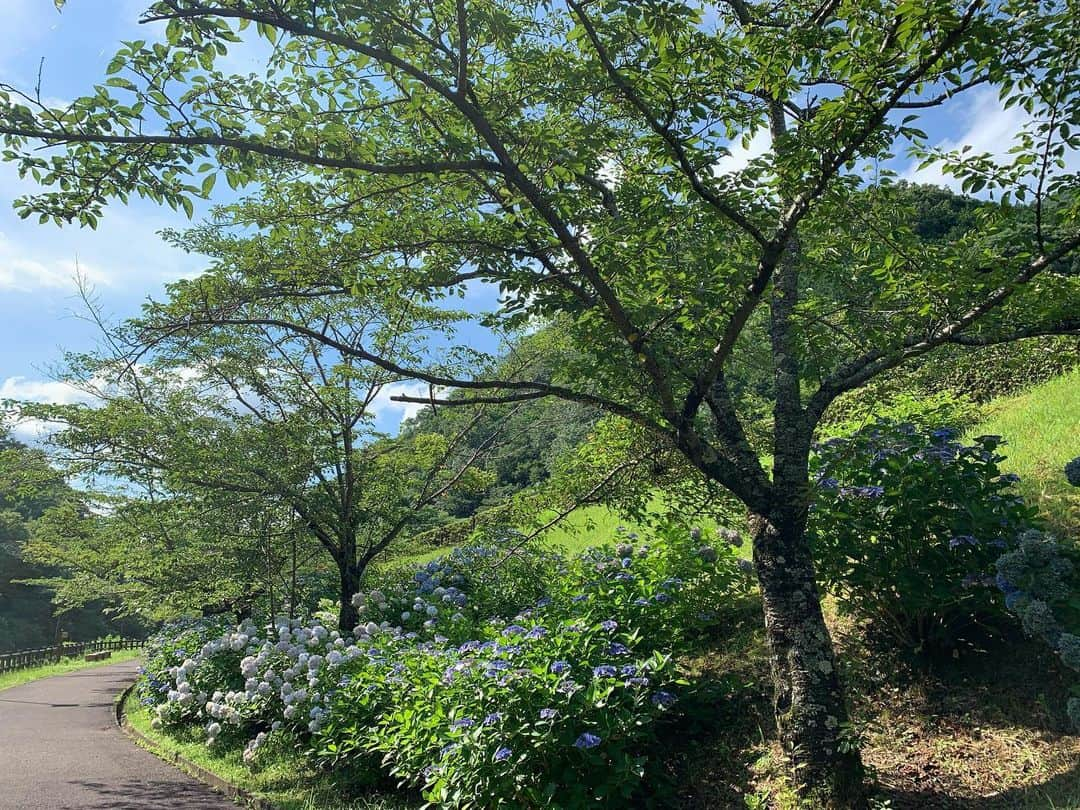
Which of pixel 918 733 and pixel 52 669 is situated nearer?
pixel 918 733

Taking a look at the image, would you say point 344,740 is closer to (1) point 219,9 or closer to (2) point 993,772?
(2) point 993,772

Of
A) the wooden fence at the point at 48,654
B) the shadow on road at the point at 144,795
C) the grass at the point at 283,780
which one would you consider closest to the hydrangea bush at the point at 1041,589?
the grass at the point at 283,780

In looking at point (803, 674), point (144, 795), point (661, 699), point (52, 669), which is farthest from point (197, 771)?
point (52, 669)

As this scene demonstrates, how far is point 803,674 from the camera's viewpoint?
3.84 metres

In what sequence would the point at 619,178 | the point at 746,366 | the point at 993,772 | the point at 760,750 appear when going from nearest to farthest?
the point at 993,772, the point at 760,750, the point at 619,178, the point at 746,366

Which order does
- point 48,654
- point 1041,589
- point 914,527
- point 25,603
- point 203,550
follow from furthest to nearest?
point 25,603 < point 48,654 < point 203,550 < point 914,527 < point 1041,589

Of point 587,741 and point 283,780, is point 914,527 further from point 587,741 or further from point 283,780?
point 283,780

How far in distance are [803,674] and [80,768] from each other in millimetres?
8682

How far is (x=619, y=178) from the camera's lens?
17.8 ft

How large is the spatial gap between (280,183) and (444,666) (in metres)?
3.55

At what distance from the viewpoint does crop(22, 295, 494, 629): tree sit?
339 inches

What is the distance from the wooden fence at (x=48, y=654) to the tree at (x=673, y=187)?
73.5 ft

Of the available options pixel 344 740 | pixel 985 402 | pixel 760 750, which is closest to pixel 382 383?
pixel 344 740

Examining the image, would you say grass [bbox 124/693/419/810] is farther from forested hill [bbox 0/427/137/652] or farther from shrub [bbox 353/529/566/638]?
forested hill [bbox 0/427/137/652]
